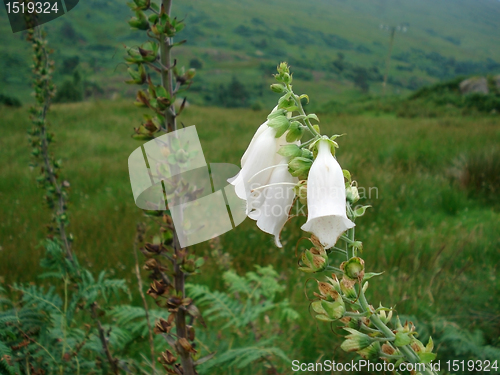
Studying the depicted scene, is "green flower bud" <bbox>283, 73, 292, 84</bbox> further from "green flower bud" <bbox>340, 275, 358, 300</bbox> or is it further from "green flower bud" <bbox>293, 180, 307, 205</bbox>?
Result: "green flower bud" <bbox>340, 275, 358, 300</bbox>

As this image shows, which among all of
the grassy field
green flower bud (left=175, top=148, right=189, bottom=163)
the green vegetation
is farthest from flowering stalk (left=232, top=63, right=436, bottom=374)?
the green vegetation

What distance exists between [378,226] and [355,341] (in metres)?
3.15

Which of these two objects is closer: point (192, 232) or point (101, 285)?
point (192, 232)

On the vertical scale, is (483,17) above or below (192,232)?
above

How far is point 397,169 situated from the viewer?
4.91 metres

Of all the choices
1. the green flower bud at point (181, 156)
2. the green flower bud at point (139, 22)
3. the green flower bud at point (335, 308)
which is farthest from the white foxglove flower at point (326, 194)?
the green flower bud at point (139, 22)

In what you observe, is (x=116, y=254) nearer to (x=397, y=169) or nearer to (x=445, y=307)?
(x=445, y=307)

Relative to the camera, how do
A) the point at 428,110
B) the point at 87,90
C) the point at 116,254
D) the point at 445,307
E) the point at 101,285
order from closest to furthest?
the point at 101,285
the point at 445,307
the point at 116,254
the point at 428,110
the point at 87,90

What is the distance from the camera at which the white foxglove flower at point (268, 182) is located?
78cm

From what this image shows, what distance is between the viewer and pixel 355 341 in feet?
2.17

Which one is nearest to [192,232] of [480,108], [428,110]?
[428,110]

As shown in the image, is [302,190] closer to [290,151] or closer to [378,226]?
[290,151]

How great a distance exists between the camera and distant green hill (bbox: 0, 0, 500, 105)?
91.9ft

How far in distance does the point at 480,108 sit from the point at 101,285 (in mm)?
15429
